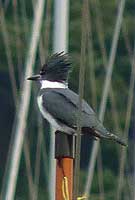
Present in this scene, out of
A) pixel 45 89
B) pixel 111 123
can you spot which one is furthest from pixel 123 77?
pixel 45 89

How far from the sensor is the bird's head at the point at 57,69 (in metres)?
7.11

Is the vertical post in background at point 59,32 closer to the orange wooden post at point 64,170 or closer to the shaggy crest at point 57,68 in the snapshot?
the shaggy crest at point 57,68

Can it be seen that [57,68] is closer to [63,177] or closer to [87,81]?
[63,177]

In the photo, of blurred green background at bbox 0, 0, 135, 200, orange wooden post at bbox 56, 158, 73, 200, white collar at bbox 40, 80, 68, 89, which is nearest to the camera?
orange wooden post at bbox 56, 158, 73, 200

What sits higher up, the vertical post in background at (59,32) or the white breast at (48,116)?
the vertical post in background at (59,32)

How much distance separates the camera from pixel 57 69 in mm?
7109

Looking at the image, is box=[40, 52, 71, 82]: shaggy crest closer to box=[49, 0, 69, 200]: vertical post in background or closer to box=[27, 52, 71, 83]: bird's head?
box=[27, 52, 71, 83]: bird's head

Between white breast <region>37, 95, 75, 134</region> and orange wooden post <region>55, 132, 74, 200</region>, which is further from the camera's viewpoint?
white breast <region>37, 95, 75, 134</region>

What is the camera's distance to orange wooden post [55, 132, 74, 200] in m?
6.04

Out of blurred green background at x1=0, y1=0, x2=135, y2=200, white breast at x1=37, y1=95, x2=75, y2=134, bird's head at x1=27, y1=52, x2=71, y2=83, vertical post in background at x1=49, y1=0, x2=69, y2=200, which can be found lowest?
white breast at x1=37, y1=95, x2=75, y2=134

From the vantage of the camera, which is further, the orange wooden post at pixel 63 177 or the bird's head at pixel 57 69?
the bird's head at pixel 57 69

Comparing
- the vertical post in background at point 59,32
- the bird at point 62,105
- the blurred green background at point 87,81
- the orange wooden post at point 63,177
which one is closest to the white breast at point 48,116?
the bird at point 62,105

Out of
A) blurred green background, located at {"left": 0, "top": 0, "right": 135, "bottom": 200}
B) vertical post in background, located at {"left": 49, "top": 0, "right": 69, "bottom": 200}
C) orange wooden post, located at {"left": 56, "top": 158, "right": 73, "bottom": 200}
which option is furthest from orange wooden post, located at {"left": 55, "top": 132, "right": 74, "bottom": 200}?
blurred green background, located at {"left": 0, "top": 0, "right": 135, "bottom": 200}

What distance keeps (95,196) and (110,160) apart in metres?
5.64
